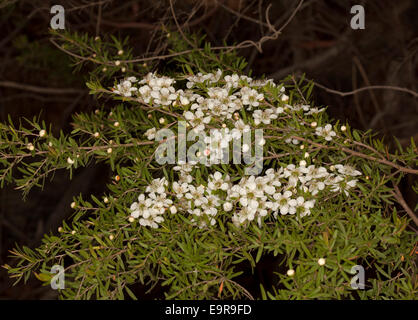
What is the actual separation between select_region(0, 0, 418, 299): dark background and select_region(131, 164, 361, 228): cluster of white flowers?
1308 millimetres

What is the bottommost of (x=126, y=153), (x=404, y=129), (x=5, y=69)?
(x=404, y=129)

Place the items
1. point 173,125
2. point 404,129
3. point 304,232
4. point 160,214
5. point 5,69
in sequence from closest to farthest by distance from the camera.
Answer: point 304,232, point 160,214, point 173,125, point 404,129, point 5,69

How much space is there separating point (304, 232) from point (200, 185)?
30cm

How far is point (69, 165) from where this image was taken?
121cm

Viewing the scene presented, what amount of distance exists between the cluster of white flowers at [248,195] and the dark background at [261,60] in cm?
131

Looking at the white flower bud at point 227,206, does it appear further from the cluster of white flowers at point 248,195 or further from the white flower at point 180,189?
the white flower at point 180,189

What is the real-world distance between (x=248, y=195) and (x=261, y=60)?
177 centimetres

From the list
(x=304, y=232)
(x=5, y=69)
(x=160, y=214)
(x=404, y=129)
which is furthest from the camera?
(x=5, y=69)

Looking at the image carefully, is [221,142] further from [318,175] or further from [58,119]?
[58,119]

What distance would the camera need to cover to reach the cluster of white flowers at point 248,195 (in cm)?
107

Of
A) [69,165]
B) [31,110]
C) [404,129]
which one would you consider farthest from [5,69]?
[404,129]

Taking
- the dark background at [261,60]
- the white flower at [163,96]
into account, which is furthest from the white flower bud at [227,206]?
the dark background at [261,60]

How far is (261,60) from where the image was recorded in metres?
2.67

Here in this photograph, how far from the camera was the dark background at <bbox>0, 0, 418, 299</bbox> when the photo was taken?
243cm
